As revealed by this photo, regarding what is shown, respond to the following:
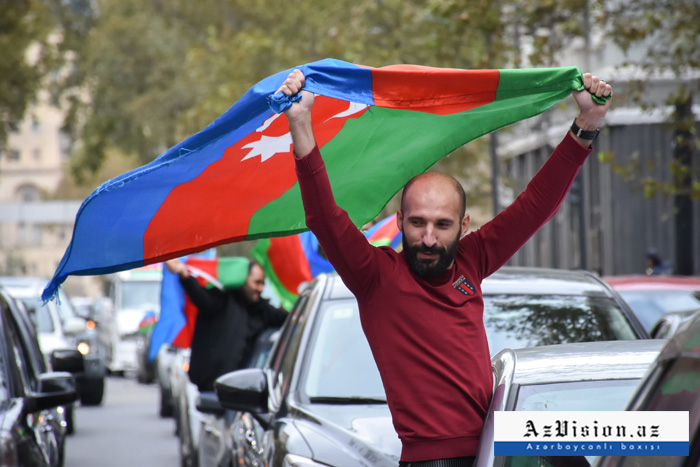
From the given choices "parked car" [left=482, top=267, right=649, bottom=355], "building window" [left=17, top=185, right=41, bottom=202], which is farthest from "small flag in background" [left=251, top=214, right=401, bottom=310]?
"building window" [left=17, top=185, right=41, bottom=202]

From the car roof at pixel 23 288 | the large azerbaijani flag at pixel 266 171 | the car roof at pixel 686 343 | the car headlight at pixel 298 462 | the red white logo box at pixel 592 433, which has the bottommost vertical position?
the car roof at pixel 23 288

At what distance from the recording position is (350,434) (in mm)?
5051

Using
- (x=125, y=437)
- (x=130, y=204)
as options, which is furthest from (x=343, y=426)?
(x=125, y=437)

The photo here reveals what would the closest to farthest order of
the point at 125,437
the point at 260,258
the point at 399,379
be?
1. the point at 399,379
2. the point at 260,258
3. the point at 125,437

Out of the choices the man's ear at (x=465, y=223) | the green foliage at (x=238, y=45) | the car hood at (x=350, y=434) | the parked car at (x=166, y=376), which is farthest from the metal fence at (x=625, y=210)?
the man's ear at (x=465, y=223)

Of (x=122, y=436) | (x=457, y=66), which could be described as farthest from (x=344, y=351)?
(x=457, y=66)

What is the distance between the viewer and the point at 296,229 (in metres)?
4.82

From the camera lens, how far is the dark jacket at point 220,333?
9.35 meters

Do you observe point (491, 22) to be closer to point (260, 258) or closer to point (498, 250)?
point (260, 258)

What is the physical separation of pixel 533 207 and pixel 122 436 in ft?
40.5

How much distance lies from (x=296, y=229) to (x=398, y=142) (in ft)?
1.63

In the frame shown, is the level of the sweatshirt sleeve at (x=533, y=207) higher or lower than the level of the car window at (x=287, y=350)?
higher

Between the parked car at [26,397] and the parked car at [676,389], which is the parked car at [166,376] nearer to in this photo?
the parked car at [26,397]

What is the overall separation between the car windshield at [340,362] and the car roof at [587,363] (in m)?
1.70
